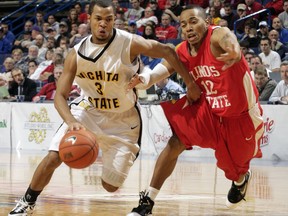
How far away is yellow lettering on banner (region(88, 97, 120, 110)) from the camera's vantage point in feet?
20.6

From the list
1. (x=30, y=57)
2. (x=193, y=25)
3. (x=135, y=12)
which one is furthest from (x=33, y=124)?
(x=193, y=25)

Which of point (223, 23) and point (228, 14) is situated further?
point (228, 14)

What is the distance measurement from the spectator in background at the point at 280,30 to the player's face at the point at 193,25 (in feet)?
29.5

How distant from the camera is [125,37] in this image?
625 cm

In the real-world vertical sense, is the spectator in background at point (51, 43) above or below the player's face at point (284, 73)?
below

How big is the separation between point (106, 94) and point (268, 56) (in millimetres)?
8370

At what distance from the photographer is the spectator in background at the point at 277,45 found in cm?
1445

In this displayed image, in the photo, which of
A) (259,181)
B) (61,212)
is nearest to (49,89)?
(259,181)

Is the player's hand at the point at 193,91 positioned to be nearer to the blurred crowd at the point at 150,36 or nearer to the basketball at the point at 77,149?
the basketball at the point at 77,149

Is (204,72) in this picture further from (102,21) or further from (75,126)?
(75,126)

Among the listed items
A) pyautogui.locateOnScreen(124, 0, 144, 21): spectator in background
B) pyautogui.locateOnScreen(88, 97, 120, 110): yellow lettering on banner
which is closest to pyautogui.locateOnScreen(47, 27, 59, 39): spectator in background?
pyautogui.locateOnScreen(124, 0, 144, 21): spectator in background

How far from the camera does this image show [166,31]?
1692cm

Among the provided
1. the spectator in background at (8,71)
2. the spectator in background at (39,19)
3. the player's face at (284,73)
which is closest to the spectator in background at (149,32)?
the spectator in background at (8,71)

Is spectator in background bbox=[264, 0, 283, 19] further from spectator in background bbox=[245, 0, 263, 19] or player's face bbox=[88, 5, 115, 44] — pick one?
player's face bbox=[88, 5, 115, 44]
